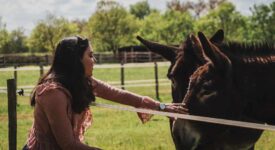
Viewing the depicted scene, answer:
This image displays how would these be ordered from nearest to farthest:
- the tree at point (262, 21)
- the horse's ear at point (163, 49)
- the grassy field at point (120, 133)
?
the horse's ear at point (163, 49), the grassy field at point (120, 133), the tree at point (262, 21)

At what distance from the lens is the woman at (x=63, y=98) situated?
3750mm

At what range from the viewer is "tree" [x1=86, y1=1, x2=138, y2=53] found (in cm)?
7888

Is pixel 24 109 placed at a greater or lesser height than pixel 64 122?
lesser

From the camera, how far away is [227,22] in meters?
66.0

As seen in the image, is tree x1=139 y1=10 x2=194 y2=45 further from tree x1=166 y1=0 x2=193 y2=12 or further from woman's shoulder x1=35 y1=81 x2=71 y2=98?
woman's shoulder x1=35 y1=81 x2=71 y2=98

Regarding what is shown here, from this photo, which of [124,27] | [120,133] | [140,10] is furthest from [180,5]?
[120,133]

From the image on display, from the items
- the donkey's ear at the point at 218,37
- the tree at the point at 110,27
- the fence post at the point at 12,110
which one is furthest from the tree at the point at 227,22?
the donkey's ear at the point at 218,37

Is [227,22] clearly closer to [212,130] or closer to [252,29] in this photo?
[252,29]

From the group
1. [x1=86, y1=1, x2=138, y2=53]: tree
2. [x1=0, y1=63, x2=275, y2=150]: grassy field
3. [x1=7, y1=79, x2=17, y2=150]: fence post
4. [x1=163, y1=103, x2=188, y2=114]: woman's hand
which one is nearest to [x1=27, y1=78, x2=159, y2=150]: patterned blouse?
[x1=163, y1=103, x2=188, y2=114]: woman's hand

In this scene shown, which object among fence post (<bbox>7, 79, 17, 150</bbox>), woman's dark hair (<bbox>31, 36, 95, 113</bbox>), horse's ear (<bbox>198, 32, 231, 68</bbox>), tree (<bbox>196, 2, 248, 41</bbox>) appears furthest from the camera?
tree (<bbox>196, 2, 248, 41</bbox>)

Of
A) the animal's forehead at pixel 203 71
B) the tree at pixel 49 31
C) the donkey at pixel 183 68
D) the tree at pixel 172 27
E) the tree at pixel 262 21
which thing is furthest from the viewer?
the tree at pixel 49 31

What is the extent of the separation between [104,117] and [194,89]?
10.7m

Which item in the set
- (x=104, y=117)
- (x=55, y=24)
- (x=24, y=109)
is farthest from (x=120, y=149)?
(x=55, y=24)

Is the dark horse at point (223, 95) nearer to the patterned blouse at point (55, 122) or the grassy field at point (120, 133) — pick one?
the patterned blouse at point (55, 122)
